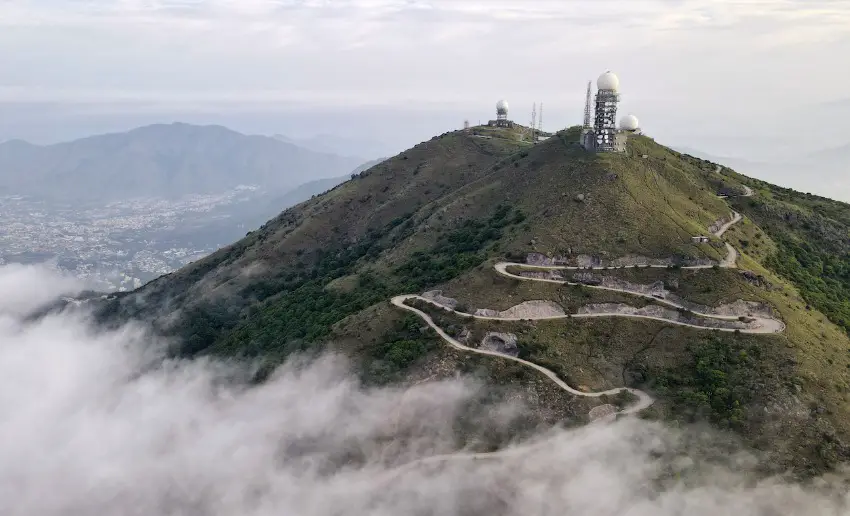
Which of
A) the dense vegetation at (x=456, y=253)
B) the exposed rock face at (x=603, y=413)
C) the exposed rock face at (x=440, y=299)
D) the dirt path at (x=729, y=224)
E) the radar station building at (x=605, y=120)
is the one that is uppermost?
the radar station building at (x=605, y=120)

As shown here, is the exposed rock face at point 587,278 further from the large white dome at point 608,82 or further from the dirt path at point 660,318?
the large white dome at point 608,82

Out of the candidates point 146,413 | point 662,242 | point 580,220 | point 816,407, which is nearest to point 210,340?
point 146,413

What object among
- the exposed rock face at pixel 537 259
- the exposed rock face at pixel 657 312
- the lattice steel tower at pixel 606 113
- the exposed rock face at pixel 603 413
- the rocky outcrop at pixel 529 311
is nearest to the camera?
the exposed rock face at pixel 603 413

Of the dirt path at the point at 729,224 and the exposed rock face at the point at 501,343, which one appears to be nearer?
the exposed rock face at the point at 501,343

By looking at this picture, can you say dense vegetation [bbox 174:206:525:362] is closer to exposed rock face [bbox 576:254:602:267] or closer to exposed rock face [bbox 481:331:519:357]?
exposed rock face [bbox 481:331:519:357]

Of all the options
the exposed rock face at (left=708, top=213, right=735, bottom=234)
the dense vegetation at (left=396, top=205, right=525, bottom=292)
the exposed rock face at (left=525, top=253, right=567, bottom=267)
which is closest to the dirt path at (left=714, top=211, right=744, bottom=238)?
the exposed rock face at (left=708, top=213, right=735, bottom=234)

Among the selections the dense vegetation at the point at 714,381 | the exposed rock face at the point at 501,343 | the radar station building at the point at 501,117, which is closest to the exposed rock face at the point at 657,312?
the dense vegetation at the point at 714,381

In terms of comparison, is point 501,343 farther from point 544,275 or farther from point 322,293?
point 322,293
